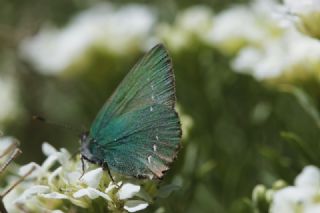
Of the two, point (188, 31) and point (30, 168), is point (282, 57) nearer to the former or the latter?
point (188, 31)

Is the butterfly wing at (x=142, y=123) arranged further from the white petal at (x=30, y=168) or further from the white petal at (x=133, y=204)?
the white petal at (x=30, y=168)

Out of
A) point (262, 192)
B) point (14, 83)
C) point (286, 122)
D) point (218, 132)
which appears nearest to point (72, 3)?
point (14, 83)

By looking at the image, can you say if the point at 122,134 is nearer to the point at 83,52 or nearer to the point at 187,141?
the point at 187,141

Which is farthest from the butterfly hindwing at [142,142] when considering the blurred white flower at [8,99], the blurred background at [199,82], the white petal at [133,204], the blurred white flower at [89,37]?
the blurred white flower at [8,99]

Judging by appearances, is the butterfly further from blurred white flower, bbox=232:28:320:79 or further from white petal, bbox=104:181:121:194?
blurred white flower, bbox=232:28:320:79

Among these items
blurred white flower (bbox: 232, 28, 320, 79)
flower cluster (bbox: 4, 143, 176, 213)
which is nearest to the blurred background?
blurred white flower (bbox: 232, 28, 320, 79)

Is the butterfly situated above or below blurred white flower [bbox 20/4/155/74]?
above

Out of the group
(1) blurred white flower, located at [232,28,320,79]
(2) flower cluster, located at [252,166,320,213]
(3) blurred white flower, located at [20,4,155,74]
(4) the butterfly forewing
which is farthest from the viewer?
(3) blurred white flower, located at [20,4,155,74]

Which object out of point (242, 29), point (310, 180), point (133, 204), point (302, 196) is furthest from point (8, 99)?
point (302, 196)
